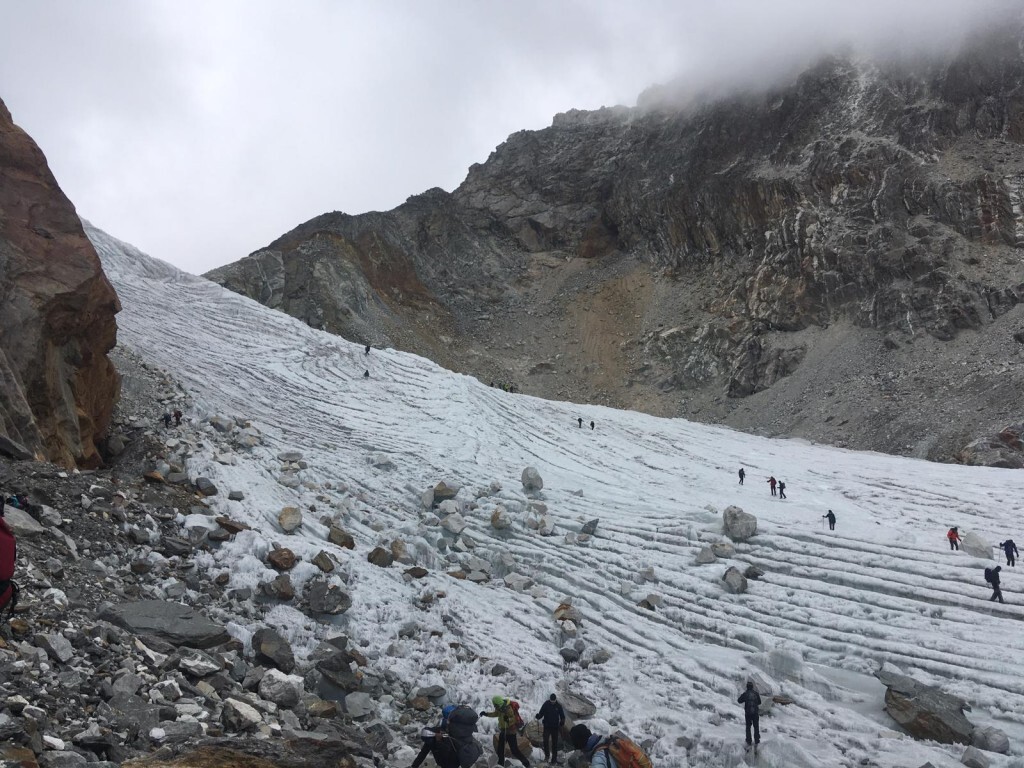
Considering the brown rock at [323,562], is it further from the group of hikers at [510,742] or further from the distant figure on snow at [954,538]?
the distant figure on snow at [954,538]

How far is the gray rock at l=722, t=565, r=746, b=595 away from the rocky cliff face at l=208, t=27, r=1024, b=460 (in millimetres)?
26239

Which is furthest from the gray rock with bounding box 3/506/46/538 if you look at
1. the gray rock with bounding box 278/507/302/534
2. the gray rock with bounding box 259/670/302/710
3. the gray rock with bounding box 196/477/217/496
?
the gray rock with bounding box 278/507/302/534

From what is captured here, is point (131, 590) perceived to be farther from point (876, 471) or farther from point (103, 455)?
point (876, 471)

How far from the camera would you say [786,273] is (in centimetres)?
5591

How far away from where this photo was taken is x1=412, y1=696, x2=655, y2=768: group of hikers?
20.4 ft

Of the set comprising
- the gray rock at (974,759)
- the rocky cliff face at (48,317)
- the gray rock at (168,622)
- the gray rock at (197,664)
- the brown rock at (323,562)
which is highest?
the rocky cliff face at (48,317)

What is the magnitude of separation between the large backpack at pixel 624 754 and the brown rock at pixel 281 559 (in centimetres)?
604

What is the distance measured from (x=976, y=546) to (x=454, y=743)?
13184 mm

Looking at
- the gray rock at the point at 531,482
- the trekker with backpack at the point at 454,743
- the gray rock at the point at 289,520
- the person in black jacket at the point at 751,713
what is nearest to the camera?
the trekker with backpack at the point at 454,743

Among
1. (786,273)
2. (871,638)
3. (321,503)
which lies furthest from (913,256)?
(321,503)

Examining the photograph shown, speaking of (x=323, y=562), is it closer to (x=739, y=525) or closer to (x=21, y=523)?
(x=21, y=523)

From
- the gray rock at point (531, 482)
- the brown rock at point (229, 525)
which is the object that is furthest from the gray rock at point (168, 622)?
the gray rock at point (531, 482)

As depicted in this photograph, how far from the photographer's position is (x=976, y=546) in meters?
14.6

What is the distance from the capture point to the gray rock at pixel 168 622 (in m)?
7.28
